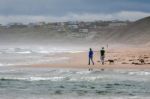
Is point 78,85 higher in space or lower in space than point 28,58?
lower

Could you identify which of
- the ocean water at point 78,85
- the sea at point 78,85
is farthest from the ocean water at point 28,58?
the ocean water at point 78,85

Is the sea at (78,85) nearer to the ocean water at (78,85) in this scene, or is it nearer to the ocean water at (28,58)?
the ocean water at (78,85)

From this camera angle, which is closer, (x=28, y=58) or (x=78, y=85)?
(x=78, y=85)

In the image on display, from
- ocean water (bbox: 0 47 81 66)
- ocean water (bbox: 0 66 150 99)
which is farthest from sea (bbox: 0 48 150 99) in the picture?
ocean water (bbox: 0 47 81 66)

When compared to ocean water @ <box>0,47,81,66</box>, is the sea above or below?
below

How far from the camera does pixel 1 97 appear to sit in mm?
24188

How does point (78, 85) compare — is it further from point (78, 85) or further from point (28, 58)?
point (28, 58)

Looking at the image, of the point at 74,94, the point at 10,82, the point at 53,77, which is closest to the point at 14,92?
the point at 74,94

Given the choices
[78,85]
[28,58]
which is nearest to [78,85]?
[78,85]

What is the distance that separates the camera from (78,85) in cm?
2944

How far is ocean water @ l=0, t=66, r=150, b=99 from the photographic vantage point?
25.1m

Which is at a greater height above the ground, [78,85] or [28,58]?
[28,58]

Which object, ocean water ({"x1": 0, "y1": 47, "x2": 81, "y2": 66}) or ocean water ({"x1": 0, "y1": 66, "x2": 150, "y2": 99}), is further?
ocean water ({"x1": 0, "y1": 47, "x2": 81, "y2": 66})

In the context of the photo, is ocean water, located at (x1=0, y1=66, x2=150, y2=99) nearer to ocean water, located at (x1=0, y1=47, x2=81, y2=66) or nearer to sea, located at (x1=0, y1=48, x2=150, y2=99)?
sea, located at (x1=0, y1=48, x2=150, y2=99)
